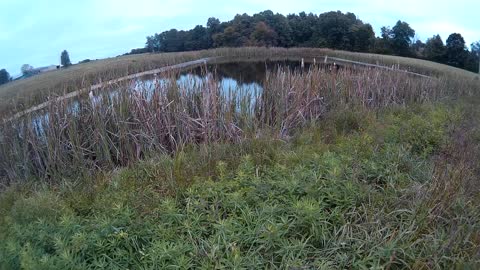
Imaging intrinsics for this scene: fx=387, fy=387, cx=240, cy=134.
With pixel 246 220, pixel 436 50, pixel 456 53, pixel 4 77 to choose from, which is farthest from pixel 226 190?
pixel 456 53

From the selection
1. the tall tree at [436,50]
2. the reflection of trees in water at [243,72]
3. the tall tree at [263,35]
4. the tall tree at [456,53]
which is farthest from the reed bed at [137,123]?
the tall tree at [263,35]

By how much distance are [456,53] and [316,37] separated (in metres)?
14.8

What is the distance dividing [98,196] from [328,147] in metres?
2.59

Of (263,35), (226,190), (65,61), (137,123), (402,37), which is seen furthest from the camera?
(263,35)

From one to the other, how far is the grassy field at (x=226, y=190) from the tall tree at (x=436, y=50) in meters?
28.7

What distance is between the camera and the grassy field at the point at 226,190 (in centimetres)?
227

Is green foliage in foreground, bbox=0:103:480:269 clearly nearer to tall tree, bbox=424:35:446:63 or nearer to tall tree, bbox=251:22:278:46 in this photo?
tall tree, bbox=424:35:446:63

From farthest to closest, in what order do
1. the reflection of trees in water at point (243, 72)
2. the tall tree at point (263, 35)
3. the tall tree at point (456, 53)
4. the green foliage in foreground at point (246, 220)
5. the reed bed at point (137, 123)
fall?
the tall tree at point (263, 35) → the tall tree at point (456, 53) → the reflection of trees in water at point (243, 72) → the reed bed at point (137, 123) → the green foliage in foreground at point (246, 220)

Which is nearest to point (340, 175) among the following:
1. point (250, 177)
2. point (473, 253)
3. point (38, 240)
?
point (250, 177)

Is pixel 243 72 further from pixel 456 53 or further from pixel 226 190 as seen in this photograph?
pixel 456 53

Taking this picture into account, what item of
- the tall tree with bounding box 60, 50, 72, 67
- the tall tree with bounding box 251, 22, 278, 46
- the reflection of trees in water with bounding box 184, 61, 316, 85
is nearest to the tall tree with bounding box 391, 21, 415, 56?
the tall tree with bounding box 251, 22, 278, 46

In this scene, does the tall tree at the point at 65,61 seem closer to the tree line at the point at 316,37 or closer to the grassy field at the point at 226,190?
the grassy field at the point at 226,190

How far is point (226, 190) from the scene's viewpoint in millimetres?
A: 3033

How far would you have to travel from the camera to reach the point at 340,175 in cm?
315
